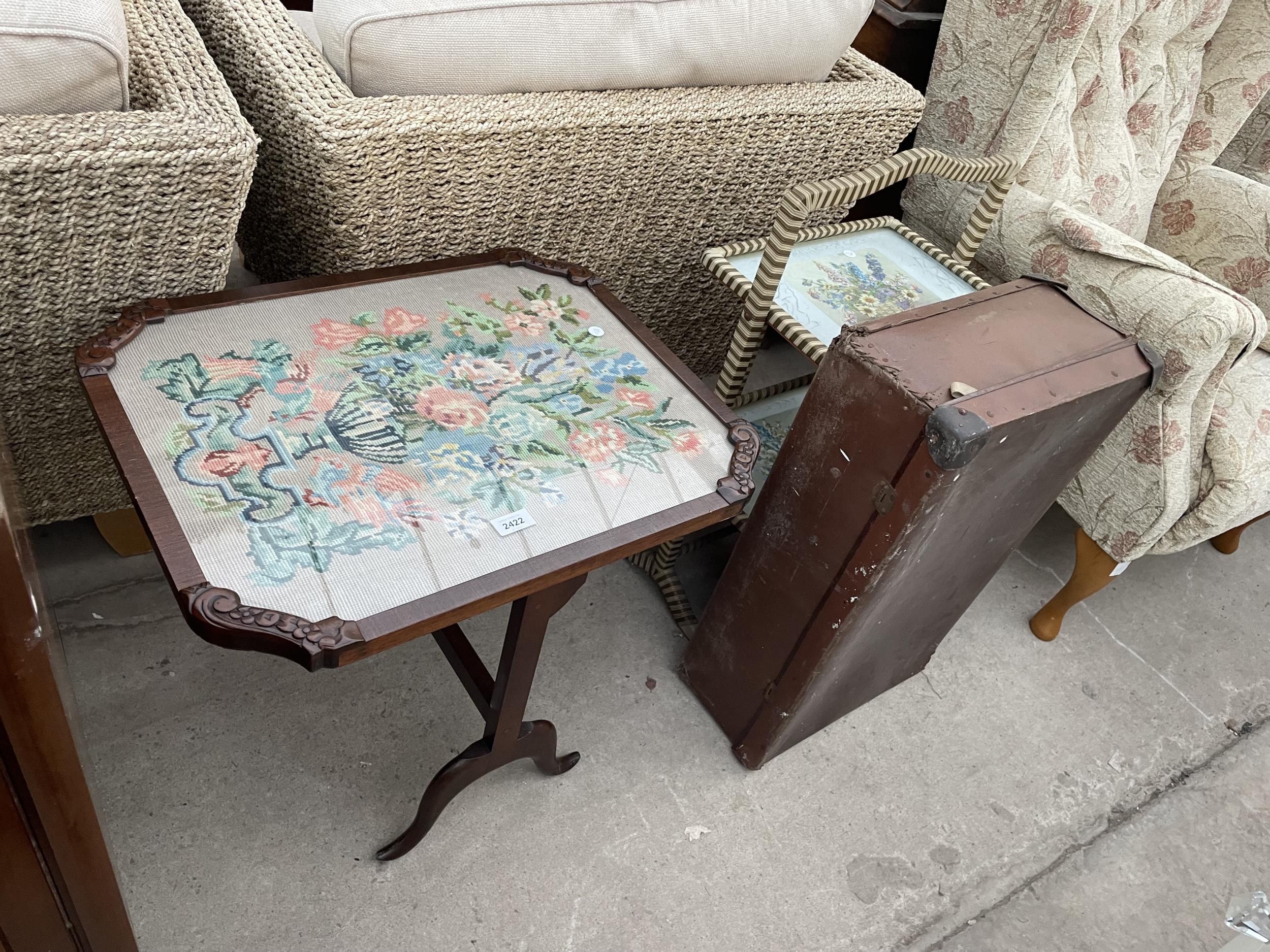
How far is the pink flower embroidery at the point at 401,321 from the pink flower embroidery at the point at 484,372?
6cm

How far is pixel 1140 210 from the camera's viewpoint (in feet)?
6.04

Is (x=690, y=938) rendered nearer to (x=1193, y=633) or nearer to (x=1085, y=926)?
(x=1085, y=926)

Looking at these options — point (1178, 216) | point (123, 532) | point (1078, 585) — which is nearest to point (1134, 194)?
point (1178, 216)

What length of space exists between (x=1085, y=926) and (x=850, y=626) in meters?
0.63

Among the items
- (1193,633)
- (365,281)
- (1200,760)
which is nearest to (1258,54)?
(1193,633)

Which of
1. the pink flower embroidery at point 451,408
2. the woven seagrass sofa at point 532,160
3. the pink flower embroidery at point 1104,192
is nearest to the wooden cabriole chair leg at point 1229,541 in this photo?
the pink flower embroidery at point 1104,192

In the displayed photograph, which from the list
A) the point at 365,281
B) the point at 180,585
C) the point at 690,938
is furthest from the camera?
the point at 690,938

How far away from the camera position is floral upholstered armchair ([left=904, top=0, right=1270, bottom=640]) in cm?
138

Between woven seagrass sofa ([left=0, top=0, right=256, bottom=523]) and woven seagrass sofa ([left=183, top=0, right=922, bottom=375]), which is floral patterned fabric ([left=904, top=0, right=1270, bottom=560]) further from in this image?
woven seagrass sofa ([left=0, top=0, right=256, bottom=523])

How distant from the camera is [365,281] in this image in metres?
1.06

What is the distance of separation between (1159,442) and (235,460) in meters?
1.32

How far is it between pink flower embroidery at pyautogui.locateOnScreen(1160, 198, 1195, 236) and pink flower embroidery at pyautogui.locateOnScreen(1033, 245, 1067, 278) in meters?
0.63

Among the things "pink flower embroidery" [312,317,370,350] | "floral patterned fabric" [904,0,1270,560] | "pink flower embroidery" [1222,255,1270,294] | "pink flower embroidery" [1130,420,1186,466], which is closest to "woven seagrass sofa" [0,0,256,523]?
"pink flower embroidery" [312,317,370,350]

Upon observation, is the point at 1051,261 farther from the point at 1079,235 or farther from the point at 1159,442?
the point at 1159,442
